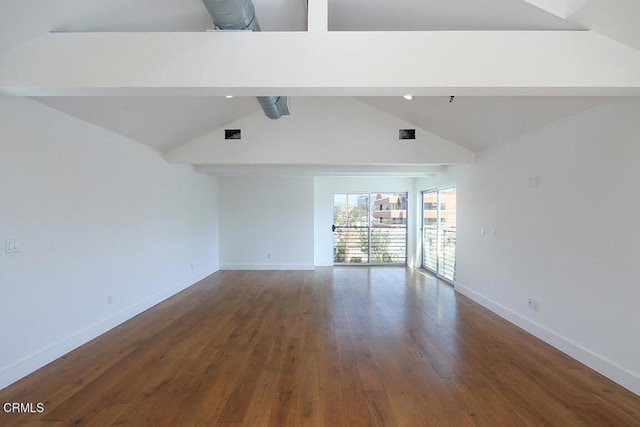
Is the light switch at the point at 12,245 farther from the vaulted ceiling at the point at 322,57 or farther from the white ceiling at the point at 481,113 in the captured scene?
the white ceiling at the point at 481,113

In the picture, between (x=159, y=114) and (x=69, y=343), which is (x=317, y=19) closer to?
(x=159, y=114)

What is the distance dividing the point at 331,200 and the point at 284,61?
5834 mm

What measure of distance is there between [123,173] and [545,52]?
4.32m

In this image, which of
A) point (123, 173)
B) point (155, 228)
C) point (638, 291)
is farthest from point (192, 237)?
point (638, 291)

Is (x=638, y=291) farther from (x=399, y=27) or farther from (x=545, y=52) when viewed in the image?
(x=399, y=27)

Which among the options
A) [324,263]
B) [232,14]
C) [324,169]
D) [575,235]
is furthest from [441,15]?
[324,263]

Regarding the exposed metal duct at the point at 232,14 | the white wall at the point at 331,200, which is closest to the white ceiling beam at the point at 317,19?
the exposed metal duct at the point at 232,14

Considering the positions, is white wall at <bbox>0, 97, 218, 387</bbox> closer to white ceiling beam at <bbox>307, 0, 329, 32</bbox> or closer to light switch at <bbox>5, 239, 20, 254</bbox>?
light switch at <bbox>5, 239, 20, 254</bbox>

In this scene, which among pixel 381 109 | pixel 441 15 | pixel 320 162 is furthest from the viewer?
pixel 320 162

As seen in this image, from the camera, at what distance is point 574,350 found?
296cm

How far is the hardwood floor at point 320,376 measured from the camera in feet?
7.07

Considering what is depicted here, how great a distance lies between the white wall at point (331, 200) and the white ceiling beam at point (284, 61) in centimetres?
567

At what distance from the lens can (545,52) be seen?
2094 millimetres

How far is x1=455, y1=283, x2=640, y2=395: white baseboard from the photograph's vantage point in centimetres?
245
